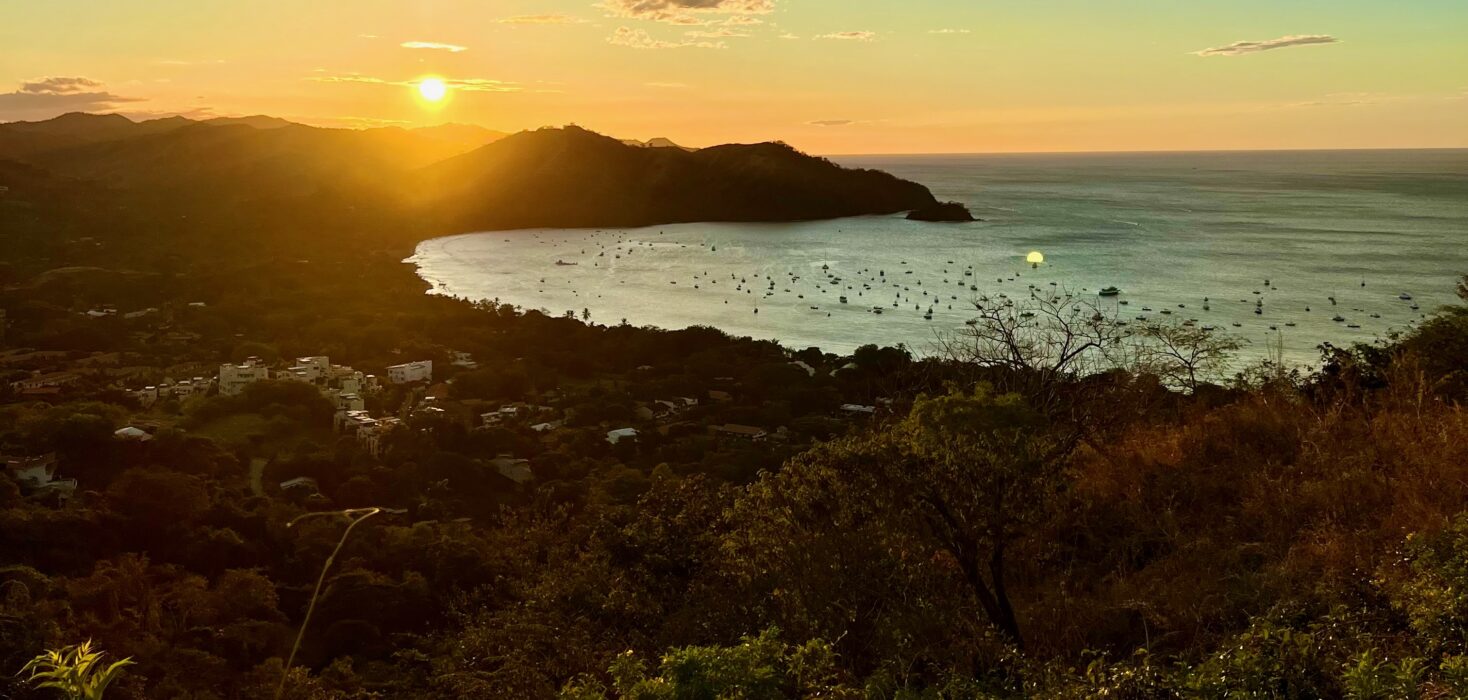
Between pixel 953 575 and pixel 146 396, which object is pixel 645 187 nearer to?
pixel 146 396

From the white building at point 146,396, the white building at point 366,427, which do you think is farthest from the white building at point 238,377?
the white building at point 366,427

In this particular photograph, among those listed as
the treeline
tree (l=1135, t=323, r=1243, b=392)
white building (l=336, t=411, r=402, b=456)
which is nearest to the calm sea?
tree (l=1135, t=323, r=1243, b=392)

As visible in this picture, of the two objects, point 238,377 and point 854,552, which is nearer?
point 854,552

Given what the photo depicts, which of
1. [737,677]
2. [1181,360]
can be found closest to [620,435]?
[1181,360]

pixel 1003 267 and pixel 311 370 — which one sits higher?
pixel 1003 267

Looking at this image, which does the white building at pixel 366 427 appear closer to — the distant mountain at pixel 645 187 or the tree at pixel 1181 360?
the tree at pixel 1181 360

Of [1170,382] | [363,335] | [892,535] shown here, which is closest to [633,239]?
[363,335]

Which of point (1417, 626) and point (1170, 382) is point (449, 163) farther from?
point (1417, 626)
